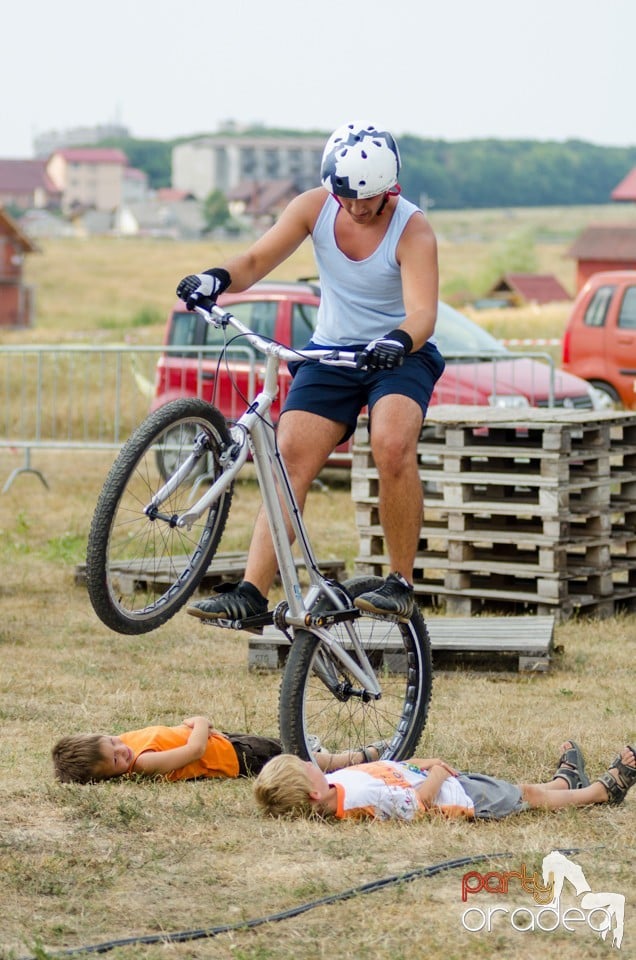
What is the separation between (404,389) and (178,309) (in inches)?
430

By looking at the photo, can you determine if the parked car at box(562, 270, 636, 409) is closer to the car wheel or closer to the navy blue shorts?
the car wheel

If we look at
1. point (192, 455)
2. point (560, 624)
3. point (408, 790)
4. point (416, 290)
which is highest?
point (416, 290)

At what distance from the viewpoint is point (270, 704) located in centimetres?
728

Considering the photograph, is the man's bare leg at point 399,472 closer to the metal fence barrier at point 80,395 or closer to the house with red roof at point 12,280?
the metal fence barrier at point 80,395

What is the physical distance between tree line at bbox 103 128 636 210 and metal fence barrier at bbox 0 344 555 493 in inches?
6103

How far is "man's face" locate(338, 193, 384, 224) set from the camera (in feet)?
17.8

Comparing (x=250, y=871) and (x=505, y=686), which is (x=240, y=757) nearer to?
(x=250, y=871)

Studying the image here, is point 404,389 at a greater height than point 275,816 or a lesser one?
greater

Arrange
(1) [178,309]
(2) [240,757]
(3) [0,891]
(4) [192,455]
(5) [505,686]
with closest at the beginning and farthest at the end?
(3) [0,891] < (4) [192,455] < (2) [240,757] < (5) [505,686] < (1) [178,309]

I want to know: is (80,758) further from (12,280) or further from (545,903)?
(12,280)

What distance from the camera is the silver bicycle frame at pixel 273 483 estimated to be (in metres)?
5.16

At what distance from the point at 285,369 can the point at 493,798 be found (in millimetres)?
10243

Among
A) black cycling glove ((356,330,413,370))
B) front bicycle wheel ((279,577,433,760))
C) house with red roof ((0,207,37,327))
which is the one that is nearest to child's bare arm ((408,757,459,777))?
front bicycle wheel ((279,577,433,760))

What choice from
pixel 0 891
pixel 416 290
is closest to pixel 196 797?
pixel 0 891
